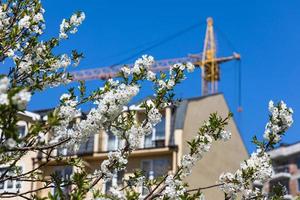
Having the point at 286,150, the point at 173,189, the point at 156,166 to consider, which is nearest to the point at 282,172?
the point at 286,150

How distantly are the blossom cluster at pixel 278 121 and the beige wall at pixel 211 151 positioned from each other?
25.5 metres

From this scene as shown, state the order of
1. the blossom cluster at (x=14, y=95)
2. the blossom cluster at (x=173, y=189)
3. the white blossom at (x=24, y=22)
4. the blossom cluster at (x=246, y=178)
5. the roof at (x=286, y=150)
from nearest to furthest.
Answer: the blossom cluster at (x=14, y=95) < the blossom cluster at (x=173, y=189) < the blossom cluster at (x=246, y=178) < the white blossom at (x=24, y=22) < the roof at (x=286, y=150)

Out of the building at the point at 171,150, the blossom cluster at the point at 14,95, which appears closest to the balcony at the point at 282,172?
the building at the point at 171,150

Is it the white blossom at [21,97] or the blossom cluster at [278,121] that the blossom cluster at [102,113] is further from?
the white blossom at [21,97]

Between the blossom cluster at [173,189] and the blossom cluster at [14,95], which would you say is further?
the blossom cluster at [173,189]

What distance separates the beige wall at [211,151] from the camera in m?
37.0

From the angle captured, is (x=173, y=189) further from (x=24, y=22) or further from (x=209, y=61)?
(x=209, y=61)

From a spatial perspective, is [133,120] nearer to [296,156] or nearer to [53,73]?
[53,73]

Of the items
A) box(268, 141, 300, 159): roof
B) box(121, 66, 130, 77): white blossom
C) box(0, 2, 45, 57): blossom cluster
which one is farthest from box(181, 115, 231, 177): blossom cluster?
box(268, 141, 300, 159): roof

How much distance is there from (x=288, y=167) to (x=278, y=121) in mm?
65156

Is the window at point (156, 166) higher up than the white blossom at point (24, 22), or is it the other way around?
the window at point (156, 166)

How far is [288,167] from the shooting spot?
7362 centimetres

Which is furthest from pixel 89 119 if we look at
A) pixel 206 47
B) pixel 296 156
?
pixel 206 47

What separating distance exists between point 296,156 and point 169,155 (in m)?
39.4
